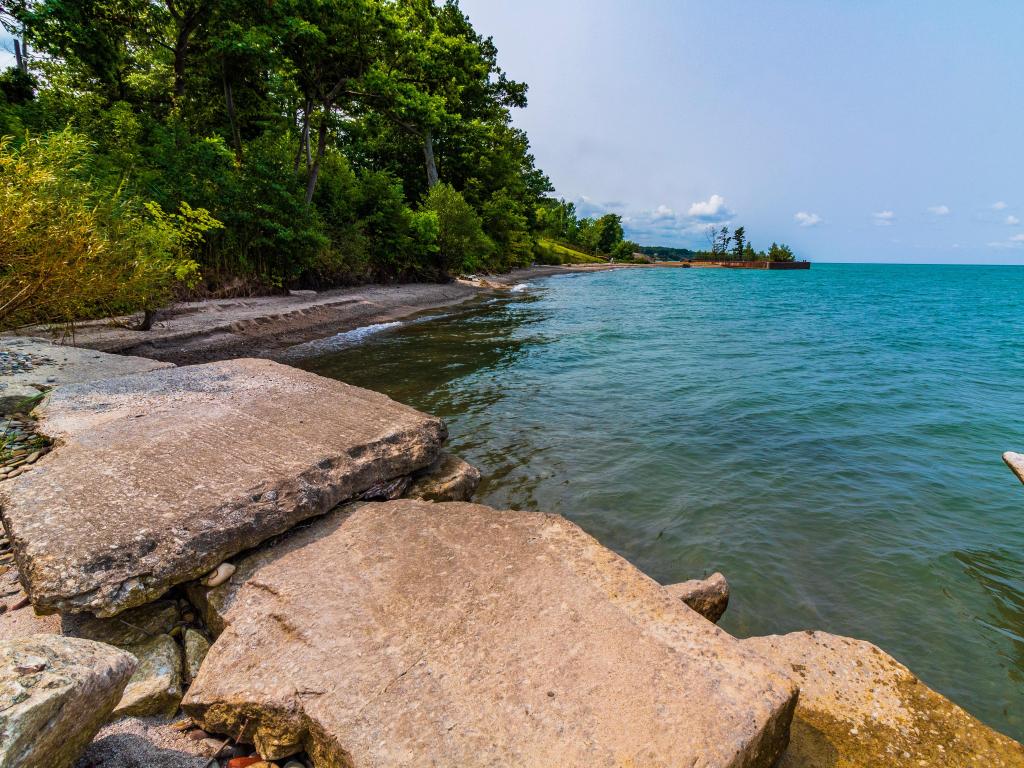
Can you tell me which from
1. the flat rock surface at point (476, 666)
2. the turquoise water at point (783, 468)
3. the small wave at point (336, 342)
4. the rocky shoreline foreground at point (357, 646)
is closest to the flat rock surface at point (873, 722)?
Answer: the rocky shoreline foreground at point (357, 646)

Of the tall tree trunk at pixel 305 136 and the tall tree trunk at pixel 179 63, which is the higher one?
the tall tree trunk at pixel 179 63

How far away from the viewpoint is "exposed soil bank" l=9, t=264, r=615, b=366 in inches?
388

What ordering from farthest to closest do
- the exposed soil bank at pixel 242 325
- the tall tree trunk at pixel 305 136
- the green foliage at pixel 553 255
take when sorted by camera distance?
1. the green foliage at pixel 553 255
2. the tall tree trunk at pixel 305 136
3. the exposed soil bank at pixel 242 325

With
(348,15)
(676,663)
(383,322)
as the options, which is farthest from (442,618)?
(348,15)

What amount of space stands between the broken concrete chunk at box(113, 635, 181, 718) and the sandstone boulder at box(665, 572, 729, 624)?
9.72ft

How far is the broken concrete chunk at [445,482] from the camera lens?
4351 millimetres

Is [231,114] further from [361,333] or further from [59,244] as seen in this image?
[59,244]

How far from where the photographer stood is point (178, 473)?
3293 millimetres

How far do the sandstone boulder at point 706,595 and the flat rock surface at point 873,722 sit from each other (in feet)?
1.73

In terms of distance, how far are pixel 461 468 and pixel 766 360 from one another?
1227 cm

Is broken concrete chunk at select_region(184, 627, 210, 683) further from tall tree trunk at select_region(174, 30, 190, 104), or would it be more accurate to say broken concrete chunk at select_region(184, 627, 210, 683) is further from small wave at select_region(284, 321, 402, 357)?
tall tree trunk at select_region(174, 30, 190, 104)

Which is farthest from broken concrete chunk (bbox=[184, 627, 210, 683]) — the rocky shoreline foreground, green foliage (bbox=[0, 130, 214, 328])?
green foliage (bbox=[0, 130, 214, 328])

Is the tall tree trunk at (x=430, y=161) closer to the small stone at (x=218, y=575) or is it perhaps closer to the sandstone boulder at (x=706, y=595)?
the small stone at (x=218, y=575)

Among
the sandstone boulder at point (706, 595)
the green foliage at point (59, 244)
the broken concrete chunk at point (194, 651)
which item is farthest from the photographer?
the green foliage at point (59, 244)
